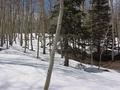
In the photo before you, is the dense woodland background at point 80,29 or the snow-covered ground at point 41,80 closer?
the snow-covered ground at point 41,80

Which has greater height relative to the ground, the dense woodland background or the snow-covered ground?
the dense woodland background

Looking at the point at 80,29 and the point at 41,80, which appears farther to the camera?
the point at 80,29

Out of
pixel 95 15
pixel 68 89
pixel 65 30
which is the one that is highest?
pixel 95 15

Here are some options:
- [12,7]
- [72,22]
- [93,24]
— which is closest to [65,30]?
[72,22]

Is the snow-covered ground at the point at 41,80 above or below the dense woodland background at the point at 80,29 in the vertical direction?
below

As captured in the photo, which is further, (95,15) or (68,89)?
(95,15)

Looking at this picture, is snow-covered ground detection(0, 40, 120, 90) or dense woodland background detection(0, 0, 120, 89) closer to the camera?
snow-covered ground detection(0, 40, 120, 90)

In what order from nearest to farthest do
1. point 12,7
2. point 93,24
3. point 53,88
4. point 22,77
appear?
point 53,88
point 22,77
point 93,24
point 12,7

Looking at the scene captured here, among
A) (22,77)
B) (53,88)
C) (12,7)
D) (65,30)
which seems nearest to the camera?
(53,88)

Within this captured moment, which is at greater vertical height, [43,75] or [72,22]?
[72,22]

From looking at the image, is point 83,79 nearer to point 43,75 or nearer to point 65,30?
point 43,75

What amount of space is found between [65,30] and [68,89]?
11890 mm

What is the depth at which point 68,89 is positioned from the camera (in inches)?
441

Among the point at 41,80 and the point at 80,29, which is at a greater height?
the point at 80,29
